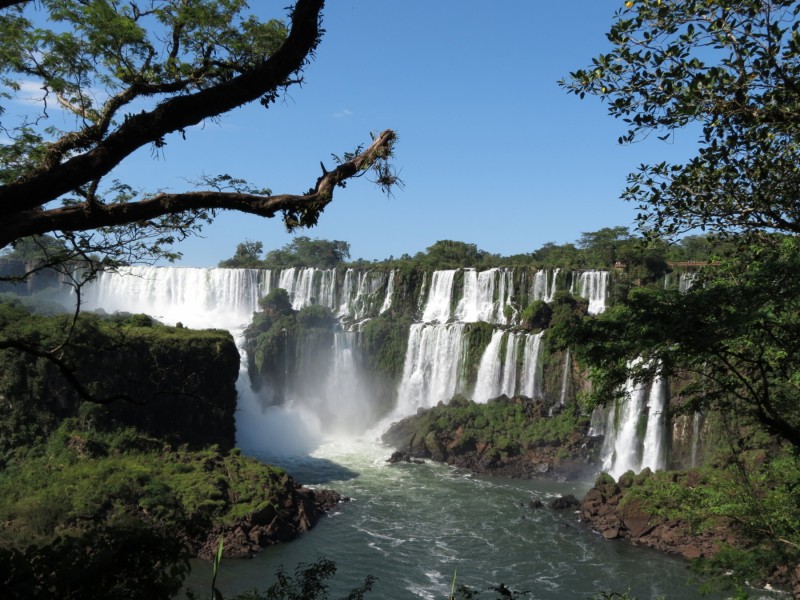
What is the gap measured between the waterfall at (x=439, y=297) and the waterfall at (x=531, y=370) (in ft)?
22.3

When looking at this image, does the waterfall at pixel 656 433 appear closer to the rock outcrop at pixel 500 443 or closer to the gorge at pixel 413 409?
the gorge at pixel 413 409

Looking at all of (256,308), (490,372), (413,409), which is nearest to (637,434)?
(490,372)

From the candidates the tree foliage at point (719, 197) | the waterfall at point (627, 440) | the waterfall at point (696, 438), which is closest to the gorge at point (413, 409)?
the waterfall at point (627, 440)

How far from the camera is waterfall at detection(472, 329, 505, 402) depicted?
94.2ft

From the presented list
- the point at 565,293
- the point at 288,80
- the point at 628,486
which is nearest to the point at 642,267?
the point at 565,293

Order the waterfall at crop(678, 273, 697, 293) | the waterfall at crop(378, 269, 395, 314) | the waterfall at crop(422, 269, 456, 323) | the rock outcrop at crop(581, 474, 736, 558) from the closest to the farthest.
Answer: the waterfall at crop(678, 273, 697, 293) → the rock outcrop at crop(581, 474, 736, 558) → the waterfall at crop(422, 269, 456, 323) → the waterfall at crop(378, 269, 395, 314)

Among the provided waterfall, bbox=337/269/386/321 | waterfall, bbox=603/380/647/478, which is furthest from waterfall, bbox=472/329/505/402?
waterfall, bbox=337/269/386/321

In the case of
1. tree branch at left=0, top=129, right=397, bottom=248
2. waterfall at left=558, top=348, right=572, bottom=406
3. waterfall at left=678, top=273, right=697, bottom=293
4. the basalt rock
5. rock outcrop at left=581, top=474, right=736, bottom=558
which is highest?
waterfall at left=678, top=273, right=697, bottom=293

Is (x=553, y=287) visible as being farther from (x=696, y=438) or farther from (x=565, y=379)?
(x=696, y=438)

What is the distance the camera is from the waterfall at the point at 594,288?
2956 centimetres

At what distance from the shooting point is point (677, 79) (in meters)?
4.91

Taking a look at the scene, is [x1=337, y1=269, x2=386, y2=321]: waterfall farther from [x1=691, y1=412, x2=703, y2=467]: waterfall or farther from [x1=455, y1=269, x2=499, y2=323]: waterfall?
[x1=691, y1=412, x2=703, y2=467]: waterfall

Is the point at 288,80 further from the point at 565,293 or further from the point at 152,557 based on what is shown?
the point at 565,293

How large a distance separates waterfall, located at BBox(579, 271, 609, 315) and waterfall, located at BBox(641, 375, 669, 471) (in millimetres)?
7150
